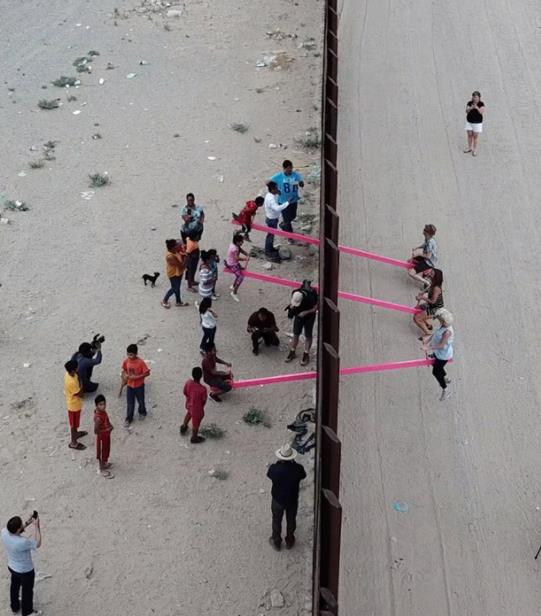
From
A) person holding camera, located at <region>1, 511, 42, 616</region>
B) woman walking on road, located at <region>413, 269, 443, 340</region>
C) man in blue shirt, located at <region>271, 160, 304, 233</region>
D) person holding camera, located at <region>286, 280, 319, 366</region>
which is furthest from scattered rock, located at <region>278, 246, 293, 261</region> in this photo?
person holding camera, located at <region>1, 511, 42, 616</region>

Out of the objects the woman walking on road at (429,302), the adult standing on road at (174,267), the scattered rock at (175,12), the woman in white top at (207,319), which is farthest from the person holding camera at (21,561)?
the scattered rock at (175,12)

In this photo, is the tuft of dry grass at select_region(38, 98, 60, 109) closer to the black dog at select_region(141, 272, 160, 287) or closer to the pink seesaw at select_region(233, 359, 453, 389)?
the black dog at select_region(141, 272, 160, 287)

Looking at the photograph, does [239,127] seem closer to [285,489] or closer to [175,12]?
[175,12]

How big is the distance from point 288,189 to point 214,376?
4239 millimetres

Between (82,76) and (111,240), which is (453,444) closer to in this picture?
(111,240)

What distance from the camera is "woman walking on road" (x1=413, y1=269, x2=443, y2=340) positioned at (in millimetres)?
11781

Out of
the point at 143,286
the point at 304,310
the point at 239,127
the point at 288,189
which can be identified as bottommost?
the point at 143,286

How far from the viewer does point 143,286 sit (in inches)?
519

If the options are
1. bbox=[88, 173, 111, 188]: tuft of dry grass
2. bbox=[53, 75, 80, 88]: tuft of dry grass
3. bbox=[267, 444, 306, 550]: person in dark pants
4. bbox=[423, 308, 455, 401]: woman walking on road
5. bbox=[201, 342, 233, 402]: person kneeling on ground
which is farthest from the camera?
bbox=[53, 75, 80, 88]: tuft of dry grass

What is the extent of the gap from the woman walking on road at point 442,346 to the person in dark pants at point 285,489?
2723 millimetres

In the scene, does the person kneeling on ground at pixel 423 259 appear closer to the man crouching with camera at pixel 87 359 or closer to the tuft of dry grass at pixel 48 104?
the man crouching with camera at pixel 87 359

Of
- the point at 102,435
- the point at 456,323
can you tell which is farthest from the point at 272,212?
the point at 102,435

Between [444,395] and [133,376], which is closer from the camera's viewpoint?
[133,376]

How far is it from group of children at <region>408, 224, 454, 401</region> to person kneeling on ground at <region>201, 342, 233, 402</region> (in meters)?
2.51
